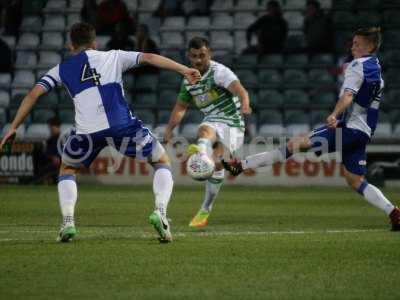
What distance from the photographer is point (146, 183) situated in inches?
863

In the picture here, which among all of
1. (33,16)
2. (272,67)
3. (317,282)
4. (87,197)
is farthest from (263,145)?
(317,282)

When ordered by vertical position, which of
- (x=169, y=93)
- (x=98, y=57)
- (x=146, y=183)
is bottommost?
(x=146, y=183)

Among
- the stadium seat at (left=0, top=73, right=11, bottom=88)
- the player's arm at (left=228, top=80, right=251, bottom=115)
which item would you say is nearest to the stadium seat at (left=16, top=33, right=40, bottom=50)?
the stadium seat at (left=0, top=73, right=11, bottom=88)

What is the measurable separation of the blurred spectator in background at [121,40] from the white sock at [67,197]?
13.4 metres

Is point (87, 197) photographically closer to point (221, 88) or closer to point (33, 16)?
point (221, 88)

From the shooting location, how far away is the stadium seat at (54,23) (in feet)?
86.6

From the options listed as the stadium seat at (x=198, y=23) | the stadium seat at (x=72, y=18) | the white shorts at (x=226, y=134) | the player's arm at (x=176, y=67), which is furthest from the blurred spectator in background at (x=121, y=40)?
the player's arm at (x=176, y=67)

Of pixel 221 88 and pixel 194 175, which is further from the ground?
pixel 221 88

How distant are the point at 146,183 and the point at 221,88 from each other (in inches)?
370

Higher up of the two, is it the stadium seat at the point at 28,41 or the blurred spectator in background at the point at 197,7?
the blurred spectator in background at the point at 197,7

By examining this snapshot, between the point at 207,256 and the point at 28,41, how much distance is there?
60.7 ft

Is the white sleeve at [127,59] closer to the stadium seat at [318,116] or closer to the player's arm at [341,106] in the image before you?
the player's arm at [341,106]

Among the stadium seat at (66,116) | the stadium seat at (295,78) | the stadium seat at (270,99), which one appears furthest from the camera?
the stadium seat at (66,116)

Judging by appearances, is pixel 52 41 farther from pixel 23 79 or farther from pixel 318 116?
pixel 318 116
